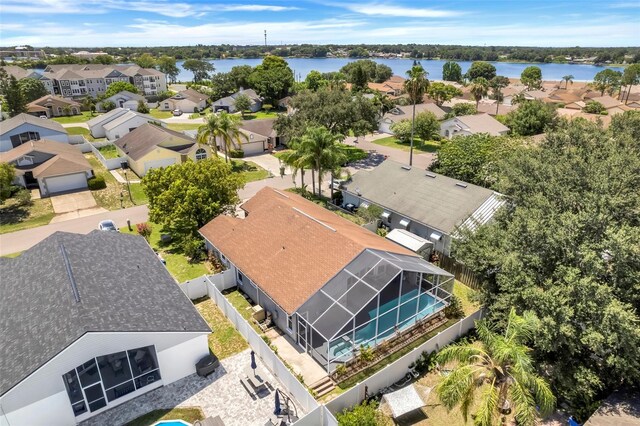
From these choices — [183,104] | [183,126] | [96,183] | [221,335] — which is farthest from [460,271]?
[183,104]

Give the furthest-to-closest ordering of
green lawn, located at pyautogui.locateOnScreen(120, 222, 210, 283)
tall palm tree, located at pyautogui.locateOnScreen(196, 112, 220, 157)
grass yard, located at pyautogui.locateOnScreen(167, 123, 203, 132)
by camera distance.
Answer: grass yard, located at pyautogui.locateOnScreen(167, 123, 203, 132)
tall palm tree, located at pyautogui.locateOnScreen(196, 112, 220, 157)
green lawn, located at pyautogui.locateOnScreen(120, 222, 210, 283)

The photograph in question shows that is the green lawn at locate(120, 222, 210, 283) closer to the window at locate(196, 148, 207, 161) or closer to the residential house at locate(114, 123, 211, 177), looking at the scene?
the residential house at locate(114, 123, 211, 177)

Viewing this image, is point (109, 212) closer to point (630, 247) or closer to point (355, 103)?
point (355, 103)

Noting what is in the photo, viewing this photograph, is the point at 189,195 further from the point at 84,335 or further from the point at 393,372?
the point at 393,372

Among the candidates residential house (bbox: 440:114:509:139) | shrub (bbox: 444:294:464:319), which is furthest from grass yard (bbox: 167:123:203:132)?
shrub (bbox: 444:294:464:319)

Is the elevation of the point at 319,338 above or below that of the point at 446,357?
below

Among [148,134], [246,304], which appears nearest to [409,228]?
[246,304]
